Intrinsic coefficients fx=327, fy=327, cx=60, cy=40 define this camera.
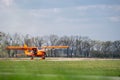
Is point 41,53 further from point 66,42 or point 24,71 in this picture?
point 24,71

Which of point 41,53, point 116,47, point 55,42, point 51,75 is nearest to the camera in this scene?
point 51,75

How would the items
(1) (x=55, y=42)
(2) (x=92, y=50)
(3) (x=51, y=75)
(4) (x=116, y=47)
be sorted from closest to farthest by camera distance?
(3) (x=51, y=75) < (1) (x=55, y=42) < (4) (x=116, y=47) < (2) (x=92, y=50)

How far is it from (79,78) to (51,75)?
350 millimetres

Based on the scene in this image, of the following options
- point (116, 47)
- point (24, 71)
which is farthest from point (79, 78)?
point (116, 47)

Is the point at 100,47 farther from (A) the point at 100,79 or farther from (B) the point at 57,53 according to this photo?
(A) the point at 100,79

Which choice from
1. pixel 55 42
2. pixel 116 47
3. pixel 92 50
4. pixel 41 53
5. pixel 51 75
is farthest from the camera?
pixel 92 50

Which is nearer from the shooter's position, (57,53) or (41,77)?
(41,77)

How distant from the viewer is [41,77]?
342 cm

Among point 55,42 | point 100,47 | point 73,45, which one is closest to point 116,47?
point 100,47

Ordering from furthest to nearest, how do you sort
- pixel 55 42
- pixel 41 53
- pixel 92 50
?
pixel 92 50 < pixel 55 42 < pixel 41 53

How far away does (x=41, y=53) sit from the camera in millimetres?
45562

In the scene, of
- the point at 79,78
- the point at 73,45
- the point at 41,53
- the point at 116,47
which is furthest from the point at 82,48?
the point at 79,78

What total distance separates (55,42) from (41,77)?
71521 mm

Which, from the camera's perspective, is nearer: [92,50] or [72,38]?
[72,38]
